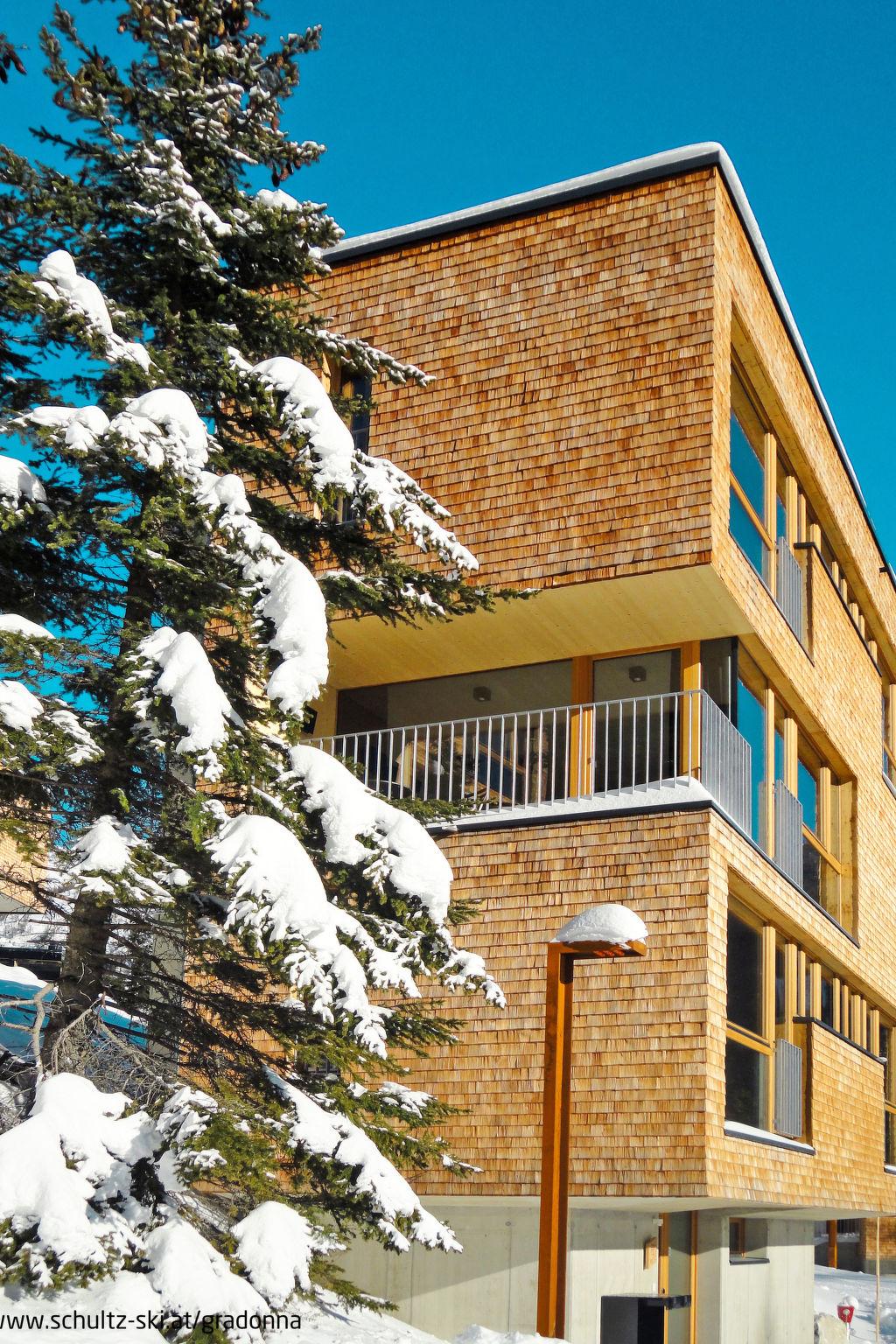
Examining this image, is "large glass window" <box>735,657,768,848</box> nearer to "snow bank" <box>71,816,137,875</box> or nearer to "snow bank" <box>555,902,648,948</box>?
"snow bank" <box>555,902,648,948</box>

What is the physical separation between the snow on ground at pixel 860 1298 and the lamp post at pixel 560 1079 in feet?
50.3

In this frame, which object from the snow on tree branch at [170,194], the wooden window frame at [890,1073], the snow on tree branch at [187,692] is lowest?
the wooden window frame at [890,1073]

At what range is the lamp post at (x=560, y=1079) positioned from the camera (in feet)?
30.7

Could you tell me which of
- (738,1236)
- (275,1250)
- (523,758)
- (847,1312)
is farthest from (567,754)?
(847,1312)

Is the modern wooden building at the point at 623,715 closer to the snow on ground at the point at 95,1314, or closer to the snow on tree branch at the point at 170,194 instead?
the snow on ground at the point at 95,1314

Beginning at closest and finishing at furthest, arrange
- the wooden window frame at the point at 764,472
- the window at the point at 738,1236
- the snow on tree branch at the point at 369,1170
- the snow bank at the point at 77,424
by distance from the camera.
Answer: the snow on tree branch at the point at 369,1170 < the snow bank at the point at 77,424 < the wooden window frame at the point at 764,472 < the window at the point at 738,1236

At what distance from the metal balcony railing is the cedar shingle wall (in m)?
1.67

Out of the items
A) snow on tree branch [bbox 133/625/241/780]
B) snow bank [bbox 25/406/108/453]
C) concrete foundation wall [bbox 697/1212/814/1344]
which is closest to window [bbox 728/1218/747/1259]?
concrete foundation wall [bbox 697/1212/814/1344]

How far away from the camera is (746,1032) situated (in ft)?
50.2

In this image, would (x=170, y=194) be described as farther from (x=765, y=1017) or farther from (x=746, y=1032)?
(x=765, y=1017)

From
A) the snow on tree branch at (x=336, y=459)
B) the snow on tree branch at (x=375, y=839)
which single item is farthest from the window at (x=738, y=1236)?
the snow on tree branch at (x=336, y=459)

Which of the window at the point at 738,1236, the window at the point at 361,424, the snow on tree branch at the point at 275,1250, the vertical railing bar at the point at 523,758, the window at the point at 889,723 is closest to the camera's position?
the snow on tree branch at the point at 275,1250

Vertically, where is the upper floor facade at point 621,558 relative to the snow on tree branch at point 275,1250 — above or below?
above

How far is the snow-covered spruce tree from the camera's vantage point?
8.01m
